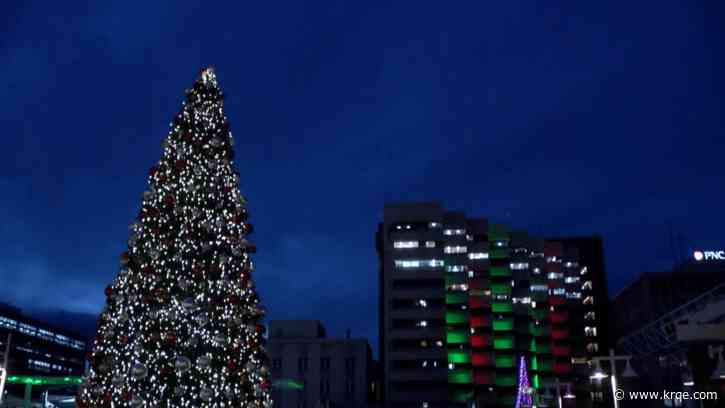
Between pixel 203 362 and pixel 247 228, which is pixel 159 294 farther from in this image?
pixel 247 228

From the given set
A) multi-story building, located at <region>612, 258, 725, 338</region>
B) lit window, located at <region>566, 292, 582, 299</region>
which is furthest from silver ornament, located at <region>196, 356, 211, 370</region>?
lit window, located at <region>566, 292, 582, 299</region>

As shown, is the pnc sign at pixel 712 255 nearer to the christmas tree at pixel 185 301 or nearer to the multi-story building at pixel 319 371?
the christmas tree at pixel 185 301

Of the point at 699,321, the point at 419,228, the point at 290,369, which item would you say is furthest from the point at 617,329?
the point at 699,321

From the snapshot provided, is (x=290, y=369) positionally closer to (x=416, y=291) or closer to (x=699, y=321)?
(x=416, y=291)

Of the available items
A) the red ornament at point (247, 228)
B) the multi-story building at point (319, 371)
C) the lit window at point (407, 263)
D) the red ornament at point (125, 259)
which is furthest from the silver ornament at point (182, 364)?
the lit window at point (407, 263)

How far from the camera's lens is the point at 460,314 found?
80.8 metres

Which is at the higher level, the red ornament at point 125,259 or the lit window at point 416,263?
the lit window at point 416,263

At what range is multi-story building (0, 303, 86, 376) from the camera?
98.7 m

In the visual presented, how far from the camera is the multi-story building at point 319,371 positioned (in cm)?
8094

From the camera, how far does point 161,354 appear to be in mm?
12602

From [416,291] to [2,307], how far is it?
2709 inches

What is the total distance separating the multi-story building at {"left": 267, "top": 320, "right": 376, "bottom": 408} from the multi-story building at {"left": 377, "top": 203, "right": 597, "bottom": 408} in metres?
3.88

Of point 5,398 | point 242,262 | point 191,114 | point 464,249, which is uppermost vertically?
point 464,249

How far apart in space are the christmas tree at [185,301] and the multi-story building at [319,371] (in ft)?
226
